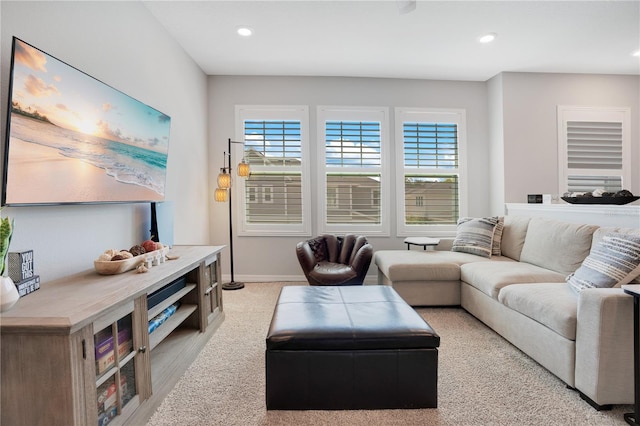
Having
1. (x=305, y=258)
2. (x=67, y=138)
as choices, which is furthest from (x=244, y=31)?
(x=305, y=258)

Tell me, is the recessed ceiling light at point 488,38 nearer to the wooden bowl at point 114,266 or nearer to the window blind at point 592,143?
the window blind at point 592,143

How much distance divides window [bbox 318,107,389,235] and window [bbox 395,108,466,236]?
0.80 ft

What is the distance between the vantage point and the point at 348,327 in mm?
1716

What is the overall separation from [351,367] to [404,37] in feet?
10.3

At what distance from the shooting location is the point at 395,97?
4.30 metres

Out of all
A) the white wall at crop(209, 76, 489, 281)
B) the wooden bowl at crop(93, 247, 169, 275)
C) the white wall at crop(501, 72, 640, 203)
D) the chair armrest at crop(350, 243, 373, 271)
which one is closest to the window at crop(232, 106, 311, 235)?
the white wall at crop(209, 76, 489, 281)

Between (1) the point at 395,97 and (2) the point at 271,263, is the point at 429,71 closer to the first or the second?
(1) the point at 395,97

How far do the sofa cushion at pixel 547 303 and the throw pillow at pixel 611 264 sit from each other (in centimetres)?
13

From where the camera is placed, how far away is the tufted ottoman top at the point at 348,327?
1647 mm

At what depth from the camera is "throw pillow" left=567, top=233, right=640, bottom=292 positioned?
1.89 metres

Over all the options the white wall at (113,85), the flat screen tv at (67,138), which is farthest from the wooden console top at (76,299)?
the flat screen tv at (67,138)

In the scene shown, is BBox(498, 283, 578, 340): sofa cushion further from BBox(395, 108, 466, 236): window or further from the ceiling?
the ceiling

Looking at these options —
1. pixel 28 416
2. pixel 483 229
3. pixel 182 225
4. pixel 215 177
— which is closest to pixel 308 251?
pixel 182 225

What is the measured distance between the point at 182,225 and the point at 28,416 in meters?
2.34
